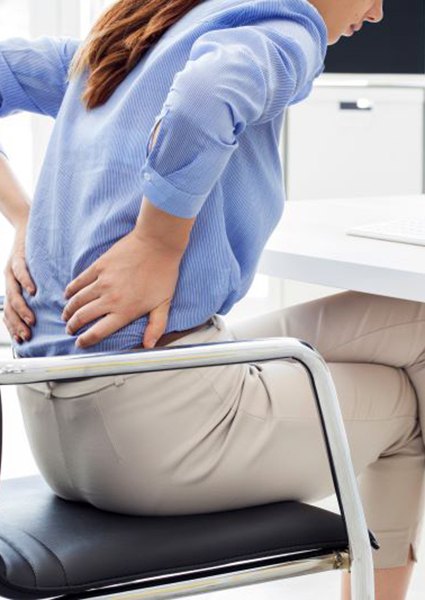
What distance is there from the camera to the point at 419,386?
1450 millimetres

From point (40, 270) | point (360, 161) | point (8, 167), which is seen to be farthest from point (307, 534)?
point (360, 161)

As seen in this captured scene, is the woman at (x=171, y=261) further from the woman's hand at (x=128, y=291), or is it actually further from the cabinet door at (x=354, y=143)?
the cabinet door at (x=354, y=143)

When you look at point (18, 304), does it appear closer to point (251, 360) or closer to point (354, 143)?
point (251, 360)

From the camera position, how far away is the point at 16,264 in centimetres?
144

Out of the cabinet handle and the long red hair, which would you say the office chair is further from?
the cabinet handle

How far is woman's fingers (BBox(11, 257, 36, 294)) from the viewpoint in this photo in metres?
1.38

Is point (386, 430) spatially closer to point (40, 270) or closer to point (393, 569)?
point (393, 569)

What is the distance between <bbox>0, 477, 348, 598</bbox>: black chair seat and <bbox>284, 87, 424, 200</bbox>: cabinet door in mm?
2387

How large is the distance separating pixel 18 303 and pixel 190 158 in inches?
11.5

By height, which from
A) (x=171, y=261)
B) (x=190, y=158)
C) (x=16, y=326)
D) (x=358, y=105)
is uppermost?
(x=190, y=158)

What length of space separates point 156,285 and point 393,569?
0.51m

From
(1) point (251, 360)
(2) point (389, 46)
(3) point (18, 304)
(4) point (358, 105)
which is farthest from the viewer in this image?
(4) point (358, 105)

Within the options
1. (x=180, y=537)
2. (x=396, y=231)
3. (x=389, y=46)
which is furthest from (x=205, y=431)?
(x=389, y=46)

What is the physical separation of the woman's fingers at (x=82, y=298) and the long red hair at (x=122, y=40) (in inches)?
8.6
